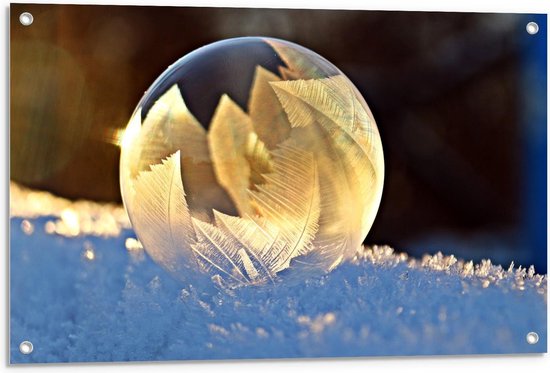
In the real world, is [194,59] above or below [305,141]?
above

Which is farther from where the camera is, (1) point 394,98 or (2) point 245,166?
(1) point 394,98

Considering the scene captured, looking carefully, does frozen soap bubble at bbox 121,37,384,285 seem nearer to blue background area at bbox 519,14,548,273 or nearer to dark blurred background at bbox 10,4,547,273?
dark blurred background at bbox 10,4,547,273

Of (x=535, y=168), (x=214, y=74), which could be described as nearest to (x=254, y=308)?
(x=214, y=74)

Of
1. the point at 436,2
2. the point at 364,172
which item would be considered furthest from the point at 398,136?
the point at 436,2

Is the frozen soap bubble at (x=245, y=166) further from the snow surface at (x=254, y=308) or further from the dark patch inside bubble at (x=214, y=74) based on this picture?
the snow surface at (x=254, y=308)

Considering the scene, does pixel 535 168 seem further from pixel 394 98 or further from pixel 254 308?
pixel 254 308

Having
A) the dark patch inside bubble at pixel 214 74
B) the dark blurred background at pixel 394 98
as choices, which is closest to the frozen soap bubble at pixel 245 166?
the dark patch inside bubble at pixel 214 74

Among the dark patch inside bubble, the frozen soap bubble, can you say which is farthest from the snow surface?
the dark patch inside bubble

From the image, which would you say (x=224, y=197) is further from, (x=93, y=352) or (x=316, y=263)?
(x=93, y=352)
